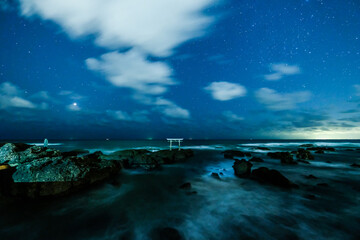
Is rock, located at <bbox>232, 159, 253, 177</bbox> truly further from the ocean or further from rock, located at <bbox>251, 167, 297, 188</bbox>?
the ocean

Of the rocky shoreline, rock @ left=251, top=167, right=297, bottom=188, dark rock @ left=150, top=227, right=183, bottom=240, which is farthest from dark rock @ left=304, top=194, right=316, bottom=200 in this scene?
the rocky shoreline

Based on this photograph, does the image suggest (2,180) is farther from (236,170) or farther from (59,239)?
(236,170)

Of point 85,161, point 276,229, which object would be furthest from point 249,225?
point 85,161

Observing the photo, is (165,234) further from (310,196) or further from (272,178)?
(272,178)

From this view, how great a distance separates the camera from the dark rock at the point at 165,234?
16.7ft

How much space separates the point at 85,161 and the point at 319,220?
1213 cm

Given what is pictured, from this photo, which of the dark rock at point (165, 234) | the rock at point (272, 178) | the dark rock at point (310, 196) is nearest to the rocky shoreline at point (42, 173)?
the dark rock at point (165, 234)

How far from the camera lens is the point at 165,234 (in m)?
5.26

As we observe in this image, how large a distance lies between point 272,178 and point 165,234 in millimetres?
8506

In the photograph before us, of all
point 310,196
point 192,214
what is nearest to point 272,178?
point 310,196

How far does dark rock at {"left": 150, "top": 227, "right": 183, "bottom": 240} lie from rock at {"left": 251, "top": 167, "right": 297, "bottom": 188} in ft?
26.0

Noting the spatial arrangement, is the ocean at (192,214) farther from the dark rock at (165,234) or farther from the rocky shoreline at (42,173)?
the rocky shoreline at (42,173)

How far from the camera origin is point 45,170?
777 cm

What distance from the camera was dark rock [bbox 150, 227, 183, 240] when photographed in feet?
16.7
